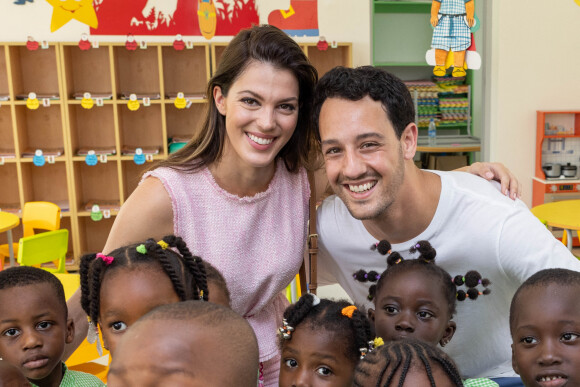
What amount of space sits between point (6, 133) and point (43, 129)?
1.12ft

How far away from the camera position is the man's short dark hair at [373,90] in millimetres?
1726

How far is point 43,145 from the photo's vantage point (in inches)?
227

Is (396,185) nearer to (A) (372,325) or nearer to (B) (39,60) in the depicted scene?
(A) (372,325)

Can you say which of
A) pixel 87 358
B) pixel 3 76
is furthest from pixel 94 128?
pixel 87 358

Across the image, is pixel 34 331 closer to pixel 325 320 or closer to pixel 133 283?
pixel 133 283

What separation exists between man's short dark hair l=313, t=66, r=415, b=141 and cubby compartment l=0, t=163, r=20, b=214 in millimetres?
4859

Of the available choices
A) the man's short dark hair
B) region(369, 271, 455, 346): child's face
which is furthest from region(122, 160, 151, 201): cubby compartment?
region(369, 271, 455, 346): child's face

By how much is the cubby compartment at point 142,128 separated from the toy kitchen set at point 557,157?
383 centimetres

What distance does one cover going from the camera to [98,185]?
19.3ft

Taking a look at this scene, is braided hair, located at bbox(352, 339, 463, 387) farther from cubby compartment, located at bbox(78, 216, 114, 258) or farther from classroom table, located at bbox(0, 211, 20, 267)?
cubby compartment, located at bbox(78, 216, 114, 258)

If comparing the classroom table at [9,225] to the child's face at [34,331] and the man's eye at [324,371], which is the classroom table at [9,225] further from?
the man's eye at [324,371]

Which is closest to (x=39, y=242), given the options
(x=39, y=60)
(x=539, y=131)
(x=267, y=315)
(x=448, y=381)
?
(x=267, y=315)

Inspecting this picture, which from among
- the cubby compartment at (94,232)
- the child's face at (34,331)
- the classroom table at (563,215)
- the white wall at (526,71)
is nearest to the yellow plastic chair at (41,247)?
the cubby compartment at (94,232)

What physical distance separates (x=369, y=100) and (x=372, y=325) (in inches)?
25.4
